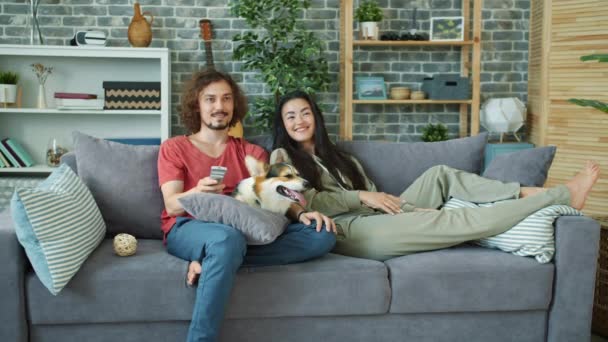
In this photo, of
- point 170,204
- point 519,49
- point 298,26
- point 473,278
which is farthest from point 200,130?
point 519,49

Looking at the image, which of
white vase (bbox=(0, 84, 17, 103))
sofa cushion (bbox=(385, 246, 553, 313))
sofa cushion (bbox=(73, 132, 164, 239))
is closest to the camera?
sofa cushion (bbox=(385, 246, 553, 313))

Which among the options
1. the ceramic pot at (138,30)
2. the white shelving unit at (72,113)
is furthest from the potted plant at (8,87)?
the ceramic pot at (138,30)

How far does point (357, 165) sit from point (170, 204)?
0.93 metres

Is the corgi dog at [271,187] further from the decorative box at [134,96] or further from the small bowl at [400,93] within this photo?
the small bowl at [400,93]

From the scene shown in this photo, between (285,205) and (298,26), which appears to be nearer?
(285,205)

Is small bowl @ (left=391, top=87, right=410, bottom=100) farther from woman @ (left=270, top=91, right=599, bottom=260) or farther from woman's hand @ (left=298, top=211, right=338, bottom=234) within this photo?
woman's hand @ (left=298, top=211, right=338, bottom=234)

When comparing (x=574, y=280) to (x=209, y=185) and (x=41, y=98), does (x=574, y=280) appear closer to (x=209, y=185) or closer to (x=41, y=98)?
(x=209, y=185)

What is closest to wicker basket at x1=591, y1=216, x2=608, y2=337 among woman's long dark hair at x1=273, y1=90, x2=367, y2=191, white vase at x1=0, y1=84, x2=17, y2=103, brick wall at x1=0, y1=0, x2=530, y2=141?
woman's long dark hair at x1=273, y1=90, x2=367, y2=191

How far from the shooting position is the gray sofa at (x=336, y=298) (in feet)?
7.23

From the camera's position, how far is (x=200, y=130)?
2.82 m

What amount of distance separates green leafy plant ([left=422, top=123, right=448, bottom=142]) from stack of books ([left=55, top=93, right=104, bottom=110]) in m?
2.54

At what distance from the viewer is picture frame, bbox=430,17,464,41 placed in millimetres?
4957

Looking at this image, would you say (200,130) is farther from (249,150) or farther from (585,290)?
(585,290)

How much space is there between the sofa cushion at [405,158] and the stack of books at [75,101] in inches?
98.7
